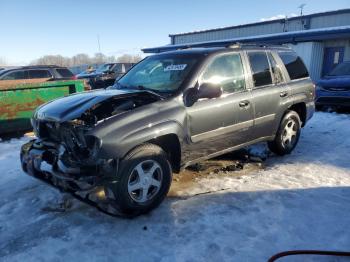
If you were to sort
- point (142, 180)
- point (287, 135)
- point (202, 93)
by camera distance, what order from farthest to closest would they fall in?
point (287, 135) < point (202, 93) < point (142, 180)

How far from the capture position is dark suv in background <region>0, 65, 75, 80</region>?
43.2 ft

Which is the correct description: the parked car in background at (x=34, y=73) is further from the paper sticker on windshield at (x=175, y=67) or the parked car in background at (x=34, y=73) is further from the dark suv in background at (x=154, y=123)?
the paper sticker on windshield at (x=175, y=67)

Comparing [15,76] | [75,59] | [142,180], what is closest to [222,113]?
[142,180]

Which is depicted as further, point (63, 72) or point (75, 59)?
point (75, 59)

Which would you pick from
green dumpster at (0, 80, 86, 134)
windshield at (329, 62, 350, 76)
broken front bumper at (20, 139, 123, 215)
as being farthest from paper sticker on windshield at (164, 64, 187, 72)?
windshield at (329, 62, 350, 76)

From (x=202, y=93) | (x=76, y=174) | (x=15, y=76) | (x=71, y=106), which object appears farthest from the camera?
(x=15, y=76)

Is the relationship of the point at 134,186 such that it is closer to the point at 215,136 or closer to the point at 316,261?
the point at 215,136

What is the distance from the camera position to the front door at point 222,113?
14.6 ft

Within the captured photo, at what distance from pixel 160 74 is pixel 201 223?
213 cm

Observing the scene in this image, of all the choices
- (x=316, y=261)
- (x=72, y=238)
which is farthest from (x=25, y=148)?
(x=316, y=261)

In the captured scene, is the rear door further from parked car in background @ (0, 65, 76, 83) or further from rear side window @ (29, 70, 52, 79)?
rear side window @ (29, 70, 52, 79)

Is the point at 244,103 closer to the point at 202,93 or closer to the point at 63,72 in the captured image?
the point at 202,93

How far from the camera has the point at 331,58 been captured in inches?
734

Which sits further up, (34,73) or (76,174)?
(34,73)
